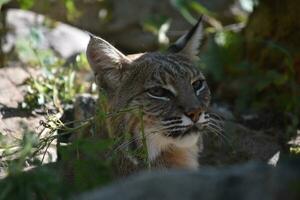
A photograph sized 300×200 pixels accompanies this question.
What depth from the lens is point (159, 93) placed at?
5.59 meters

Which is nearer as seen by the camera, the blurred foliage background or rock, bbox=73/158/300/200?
rock, bbox=73/158/300/200

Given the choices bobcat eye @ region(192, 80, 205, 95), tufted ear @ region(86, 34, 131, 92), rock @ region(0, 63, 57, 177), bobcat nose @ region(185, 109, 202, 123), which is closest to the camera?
bobcat nose @ region(185, 109, 202, 123)

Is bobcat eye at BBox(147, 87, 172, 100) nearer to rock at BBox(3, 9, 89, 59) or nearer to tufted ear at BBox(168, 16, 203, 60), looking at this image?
tufted ear at BBox(168, 16, 203, 60)

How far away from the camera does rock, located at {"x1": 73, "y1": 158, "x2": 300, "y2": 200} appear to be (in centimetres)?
259

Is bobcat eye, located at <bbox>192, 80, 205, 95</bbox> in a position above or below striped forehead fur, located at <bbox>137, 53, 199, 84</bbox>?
below

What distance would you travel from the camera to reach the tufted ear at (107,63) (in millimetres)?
5816

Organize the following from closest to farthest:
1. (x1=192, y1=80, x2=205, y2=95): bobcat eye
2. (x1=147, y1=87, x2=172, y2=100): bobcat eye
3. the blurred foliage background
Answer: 1. (x1=147, y1=87, x2=172, y2=100): bobcat eye
2. (x1=192, y1=80, x2=205, y2=95): bobcat eye
3. the blurred foliage background

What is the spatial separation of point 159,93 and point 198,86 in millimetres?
362

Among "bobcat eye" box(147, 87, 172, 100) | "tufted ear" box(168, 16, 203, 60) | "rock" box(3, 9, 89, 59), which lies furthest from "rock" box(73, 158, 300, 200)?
"rock" box(3, 9, 89, 59)

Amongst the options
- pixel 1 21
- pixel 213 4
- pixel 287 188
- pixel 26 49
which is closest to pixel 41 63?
pixel 26 49

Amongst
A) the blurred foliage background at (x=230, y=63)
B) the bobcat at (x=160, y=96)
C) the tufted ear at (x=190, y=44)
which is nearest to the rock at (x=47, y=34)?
the blurred foliage background at (x=230, y=63)

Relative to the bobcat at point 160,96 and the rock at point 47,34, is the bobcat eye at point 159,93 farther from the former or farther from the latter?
the rock at point 47,34

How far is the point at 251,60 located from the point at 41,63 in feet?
8.59

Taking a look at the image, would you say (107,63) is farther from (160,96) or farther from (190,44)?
(190,44)
